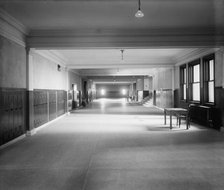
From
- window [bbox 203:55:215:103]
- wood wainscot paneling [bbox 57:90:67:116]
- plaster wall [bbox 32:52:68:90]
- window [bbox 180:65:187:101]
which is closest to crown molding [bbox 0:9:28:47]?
plaster wall [bbox 32:52:68:90]

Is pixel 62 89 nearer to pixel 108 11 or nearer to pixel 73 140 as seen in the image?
pixel 73 140

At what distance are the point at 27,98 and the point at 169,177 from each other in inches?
185

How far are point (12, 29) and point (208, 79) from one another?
6579 millimetres

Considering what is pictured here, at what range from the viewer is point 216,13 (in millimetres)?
5062

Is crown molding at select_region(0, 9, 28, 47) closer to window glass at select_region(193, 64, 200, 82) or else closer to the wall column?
the wall column

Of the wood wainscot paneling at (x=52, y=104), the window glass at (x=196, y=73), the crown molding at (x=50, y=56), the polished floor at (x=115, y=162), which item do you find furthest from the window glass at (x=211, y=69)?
the wood wainscot paneling at (x=52, y=104)

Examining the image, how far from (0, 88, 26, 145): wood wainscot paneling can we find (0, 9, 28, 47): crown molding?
1.28 meters

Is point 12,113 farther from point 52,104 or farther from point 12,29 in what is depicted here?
point 52,104

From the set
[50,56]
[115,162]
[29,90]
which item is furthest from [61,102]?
[115,162]

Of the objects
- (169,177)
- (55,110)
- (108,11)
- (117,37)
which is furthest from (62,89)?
(169,177)

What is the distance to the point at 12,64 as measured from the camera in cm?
548

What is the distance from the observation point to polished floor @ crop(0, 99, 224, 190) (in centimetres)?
304

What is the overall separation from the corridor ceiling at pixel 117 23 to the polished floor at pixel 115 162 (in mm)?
2685

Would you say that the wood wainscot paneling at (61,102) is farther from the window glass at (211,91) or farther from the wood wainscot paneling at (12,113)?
the window glass at (211,91)
